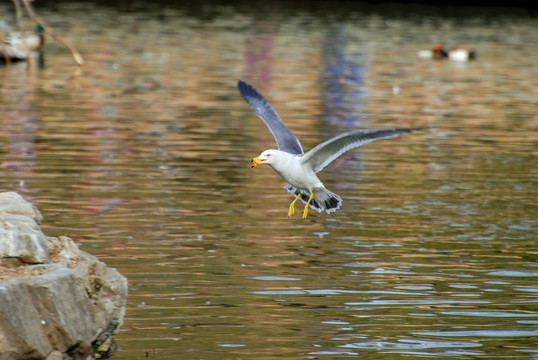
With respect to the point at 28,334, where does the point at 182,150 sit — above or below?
below

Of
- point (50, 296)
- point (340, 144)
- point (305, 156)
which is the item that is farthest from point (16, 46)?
point (50, 296)

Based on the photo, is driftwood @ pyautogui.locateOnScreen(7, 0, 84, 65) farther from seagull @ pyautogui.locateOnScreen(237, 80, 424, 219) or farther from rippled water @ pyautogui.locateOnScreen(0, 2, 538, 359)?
seagull @ pyautogui.locateOnScreen(237, 80, 424, 219)

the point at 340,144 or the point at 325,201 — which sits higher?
the point at 340,144

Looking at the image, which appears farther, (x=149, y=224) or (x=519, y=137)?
(x=519, y=137)

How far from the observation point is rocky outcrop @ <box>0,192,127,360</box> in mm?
8344

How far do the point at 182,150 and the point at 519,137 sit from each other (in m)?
8.01

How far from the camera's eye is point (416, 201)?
17547 mm

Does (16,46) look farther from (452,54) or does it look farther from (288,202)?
(288,202)

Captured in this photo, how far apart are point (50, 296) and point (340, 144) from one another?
3598 millimetres

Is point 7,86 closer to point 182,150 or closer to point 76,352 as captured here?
point 182,150

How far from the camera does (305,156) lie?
11203mm

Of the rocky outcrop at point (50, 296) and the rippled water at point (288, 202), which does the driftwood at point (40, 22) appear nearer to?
the rippled water at point (288, 202)

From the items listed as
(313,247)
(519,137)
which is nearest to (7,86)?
(519,137)

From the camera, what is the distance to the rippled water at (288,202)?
10727 millimetres
